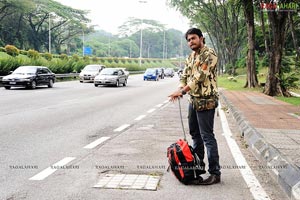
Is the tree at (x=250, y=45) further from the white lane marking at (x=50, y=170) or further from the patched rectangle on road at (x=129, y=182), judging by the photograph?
the patched rectangle on road at (x=129, y=182)

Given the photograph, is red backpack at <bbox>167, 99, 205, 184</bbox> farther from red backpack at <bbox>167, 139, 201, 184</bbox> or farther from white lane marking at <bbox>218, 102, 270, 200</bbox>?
white lane marking at <bbox>218, 102, 270, 200</bbox>

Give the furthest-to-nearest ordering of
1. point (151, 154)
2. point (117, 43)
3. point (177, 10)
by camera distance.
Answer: point (117, 43) → point (177, 10) → point (151, 154)

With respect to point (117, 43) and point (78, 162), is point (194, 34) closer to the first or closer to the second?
point (78, 162)

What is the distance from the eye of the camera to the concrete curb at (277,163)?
4426 mm

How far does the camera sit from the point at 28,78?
2319 cm

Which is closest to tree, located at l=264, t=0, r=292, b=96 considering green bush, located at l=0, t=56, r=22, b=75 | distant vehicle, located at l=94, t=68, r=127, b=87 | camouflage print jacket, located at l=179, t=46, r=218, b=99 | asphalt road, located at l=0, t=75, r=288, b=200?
asphalt road, located at l=0, t=75, r=288, b=200

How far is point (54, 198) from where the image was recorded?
13.7 ft

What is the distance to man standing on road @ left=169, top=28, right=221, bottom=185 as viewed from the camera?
15.8 ft

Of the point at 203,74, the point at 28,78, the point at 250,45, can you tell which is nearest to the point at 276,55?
the point at 250,45

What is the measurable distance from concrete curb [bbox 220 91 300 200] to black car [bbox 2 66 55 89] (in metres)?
17.6

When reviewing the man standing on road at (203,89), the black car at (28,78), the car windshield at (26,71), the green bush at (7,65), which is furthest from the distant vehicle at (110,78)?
the man standing on road at (203,89)

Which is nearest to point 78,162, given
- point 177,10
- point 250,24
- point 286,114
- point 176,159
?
point 176,159

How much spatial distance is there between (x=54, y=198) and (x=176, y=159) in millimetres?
1524

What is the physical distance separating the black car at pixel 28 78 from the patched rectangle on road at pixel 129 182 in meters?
19.2
